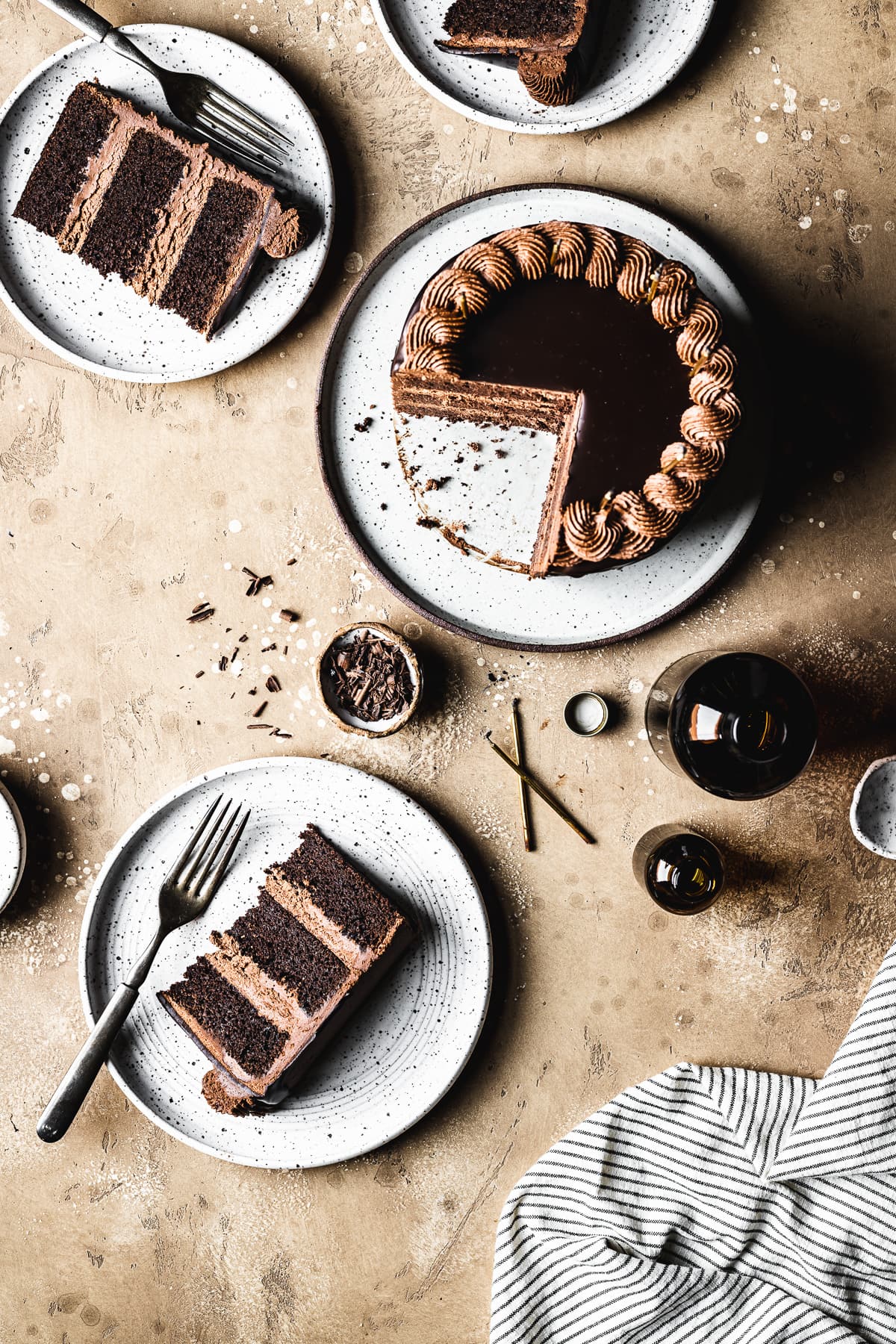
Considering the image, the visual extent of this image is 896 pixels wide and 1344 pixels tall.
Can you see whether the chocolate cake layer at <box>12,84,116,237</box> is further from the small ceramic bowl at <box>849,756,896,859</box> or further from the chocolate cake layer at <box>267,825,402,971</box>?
the small ceramic bowl at <box>849,756,896,859</box>

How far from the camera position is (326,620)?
8.15 ft

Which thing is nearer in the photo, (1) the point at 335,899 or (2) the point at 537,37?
(2) the point at 537,37

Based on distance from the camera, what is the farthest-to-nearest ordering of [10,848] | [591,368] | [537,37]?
[10,848], [537,37], [591,368]

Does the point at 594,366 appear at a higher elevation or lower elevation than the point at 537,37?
lower

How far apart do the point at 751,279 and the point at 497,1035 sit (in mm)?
2151

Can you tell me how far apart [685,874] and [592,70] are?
2107 mm

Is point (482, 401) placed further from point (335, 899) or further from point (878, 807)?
point (878, 807)

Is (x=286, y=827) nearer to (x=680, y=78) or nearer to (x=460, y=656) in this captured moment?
(x=460, y=656)

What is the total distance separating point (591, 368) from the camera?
6.94ft

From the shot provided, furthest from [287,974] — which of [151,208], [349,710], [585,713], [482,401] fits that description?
[151,208]

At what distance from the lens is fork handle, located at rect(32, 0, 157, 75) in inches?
90.2

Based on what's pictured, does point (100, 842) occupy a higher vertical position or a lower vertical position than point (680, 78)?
lower

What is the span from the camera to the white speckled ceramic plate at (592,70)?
234 cm

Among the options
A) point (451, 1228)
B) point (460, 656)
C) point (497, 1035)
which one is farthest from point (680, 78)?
point (451, 1228)
